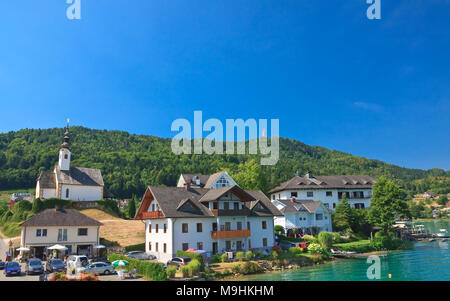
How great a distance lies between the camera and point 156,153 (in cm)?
18475

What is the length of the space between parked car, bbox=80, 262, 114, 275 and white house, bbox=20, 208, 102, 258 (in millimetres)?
15306

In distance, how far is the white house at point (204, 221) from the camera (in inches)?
1694

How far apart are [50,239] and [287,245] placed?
3464 centimetres

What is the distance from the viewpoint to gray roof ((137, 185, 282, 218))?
44031mm

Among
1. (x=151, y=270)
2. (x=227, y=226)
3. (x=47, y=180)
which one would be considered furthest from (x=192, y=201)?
(x=47, y=180)

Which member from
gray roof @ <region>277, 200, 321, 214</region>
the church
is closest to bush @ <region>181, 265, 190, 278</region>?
gray roof @ <region>277, 200, 321, 214</region>

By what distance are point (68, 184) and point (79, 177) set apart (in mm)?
4033

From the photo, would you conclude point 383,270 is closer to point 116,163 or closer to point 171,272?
point 171,272

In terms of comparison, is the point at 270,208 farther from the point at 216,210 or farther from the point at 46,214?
the point at 46,214

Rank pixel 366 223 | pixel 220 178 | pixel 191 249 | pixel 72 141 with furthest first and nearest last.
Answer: pixel 72 141 → pixel 366 223 → pixel 220 178 → pixel 191 249

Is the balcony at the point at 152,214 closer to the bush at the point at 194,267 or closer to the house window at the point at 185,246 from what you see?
the house window at the point at 185,246

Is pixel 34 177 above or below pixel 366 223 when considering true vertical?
above

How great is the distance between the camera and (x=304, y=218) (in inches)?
2559

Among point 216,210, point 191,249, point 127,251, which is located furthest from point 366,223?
point 127,251
